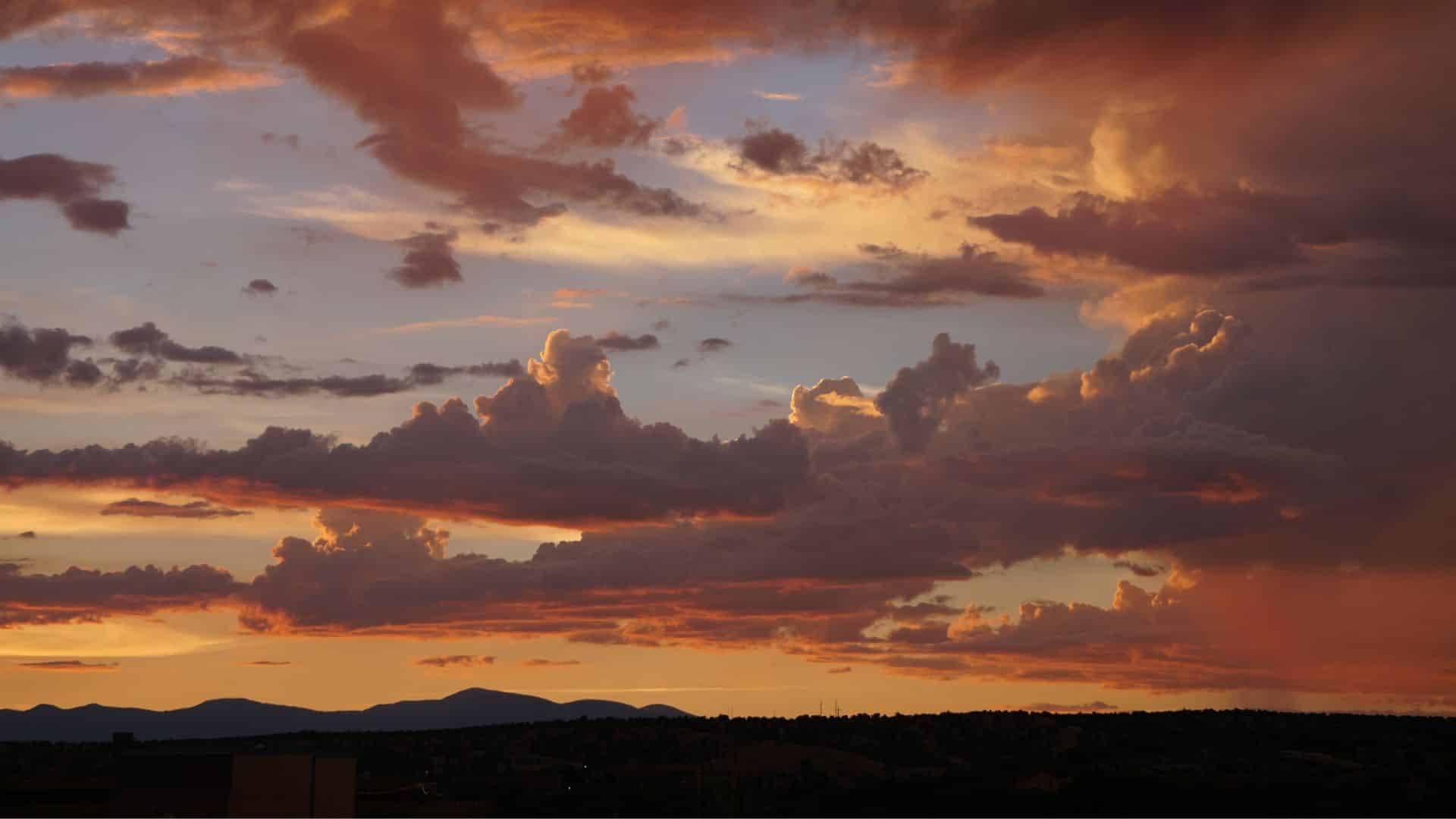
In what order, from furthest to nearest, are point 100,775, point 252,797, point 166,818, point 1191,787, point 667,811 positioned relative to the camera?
1. point 100,775
2. point 1191,787
3. point 667,811
4. point 166,818
5. point 252,797

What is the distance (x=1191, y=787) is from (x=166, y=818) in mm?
91162

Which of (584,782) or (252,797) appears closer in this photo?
(252,797)

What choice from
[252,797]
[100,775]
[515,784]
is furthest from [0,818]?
[515,784]

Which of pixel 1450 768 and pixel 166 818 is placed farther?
pixel 1450 768

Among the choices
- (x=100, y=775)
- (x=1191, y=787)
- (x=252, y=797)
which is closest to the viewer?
(x=252, y=797)

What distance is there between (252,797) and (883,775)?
111 m

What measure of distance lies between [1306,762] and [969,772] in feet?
131

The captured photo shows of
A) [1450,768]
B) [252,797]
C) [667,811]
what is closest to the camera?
[252,797]

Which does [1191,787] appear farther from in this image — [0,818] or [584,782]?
[0,818]

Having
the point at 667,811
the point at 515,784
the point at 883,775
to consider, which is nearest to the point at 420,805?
the point at 667,811

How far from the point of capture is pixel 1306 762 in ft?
647

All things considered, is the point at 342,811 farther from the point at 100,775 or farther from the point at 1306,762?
the point at 1306,762

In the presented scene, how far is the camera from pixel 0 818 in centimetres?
12231

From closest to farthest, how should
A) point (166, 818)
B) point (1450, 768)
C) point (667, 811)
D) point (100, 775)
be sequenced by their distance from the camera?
point (166, 818) → point (667, 811) → point (100, 775) → point (1450, 768)
